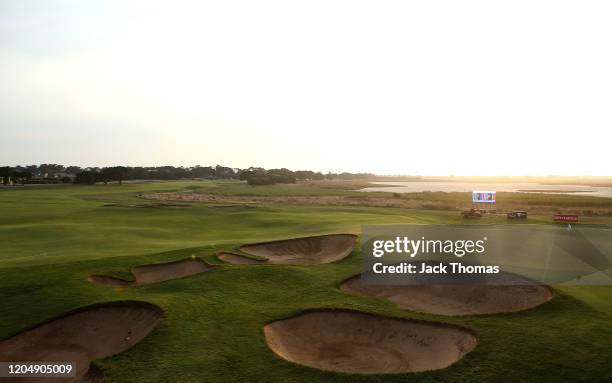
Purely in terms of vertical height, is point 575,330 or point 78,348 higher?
point 575,330

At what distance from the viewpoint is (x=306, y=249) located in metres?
27.1

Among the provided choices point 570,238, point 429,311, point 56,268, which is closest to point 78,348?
point 56,268

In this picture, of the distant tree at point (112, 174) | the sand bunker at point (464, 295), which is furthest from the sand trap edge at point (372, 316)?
the distant tree at point (112, 174)

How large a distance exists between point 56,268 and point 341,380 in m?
15.9

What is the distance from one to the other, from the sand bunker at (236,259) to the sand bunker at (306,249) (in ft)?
3.38

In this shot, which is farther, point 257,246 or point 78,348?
point 257,246

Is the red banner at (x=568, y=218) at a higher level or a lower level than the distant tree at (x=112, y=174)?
lower

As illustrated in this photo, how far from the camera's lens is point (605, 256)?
948 inches

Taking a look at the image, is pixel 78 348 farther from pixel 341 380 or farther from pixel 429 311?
pixel 429 311

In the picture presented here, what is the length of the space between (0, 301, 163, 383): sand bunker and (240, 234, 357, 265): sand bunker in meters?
10.0

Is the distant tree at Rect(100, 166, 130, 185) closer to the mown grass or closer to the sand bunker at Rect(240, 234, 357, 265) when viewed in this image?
the mown grass

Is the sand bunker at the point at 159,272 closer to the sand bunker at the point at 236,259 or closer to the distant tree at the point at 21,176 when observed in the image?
the sand bunker at the point at 236,259

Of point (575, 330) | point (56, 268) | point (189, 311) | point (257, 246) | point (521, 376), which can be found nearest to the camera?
point (521, 376)

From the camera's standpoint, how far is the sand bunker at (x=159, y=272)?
19.3 m
